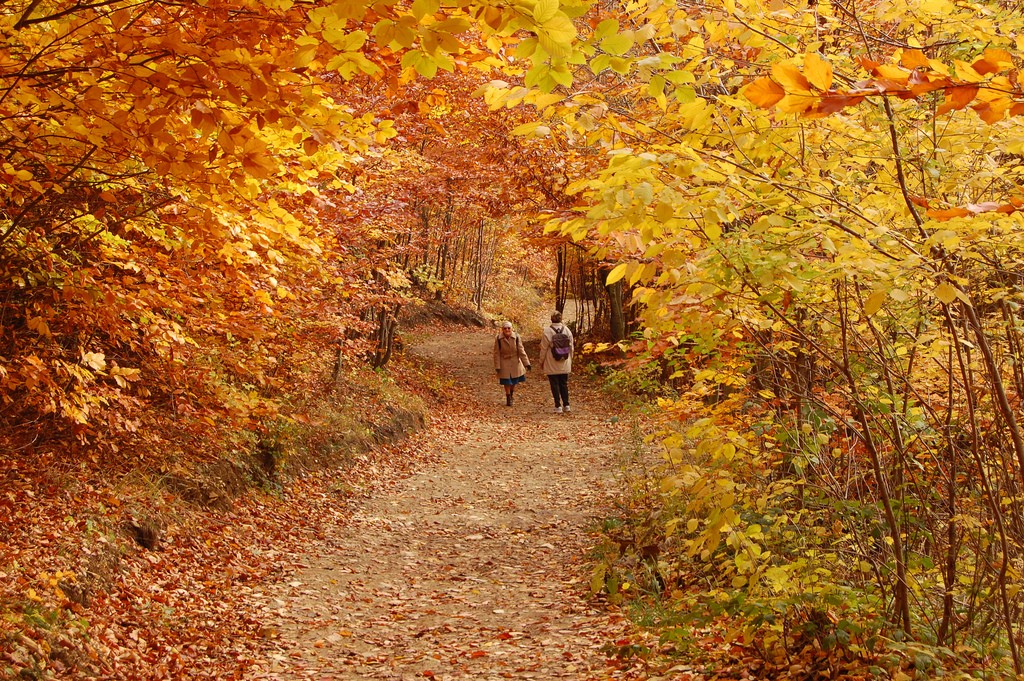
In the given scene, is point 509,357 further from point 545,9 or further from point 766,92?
point 766,92

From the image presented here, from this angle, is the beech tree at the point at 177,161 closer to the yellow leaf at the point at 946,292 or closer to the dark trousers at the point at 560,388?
the yellow leaf at the point at 946,292

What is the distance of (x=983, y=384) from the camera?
4504 mm

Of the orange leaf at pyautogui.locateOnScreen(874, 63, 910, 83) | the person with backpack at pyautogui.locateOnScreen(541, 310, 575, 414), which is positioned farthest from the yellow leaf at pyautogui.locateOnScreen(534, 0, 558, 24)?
the person with backpack at pyautogui.locateOnScreen(541, 310, 575, 414)

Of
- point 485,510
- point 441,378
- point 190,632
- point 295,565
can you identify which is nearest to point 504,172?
point 441,378

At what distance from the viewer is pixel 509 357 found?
17109 mm

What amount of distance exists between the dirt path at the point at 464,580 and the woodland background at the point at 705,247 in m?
0.78

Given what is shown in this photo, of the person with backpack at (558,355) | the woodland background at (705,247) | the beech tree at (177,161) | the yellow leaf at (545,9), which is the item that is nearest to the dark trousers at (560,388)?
the person with backpack at (558,355)

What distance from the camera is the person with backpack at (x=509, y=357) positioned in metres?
17.0

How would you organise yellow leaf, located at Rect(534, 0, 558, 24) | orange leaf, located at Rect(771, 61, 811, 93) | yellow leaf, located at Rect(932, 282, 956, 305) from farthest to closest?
yellow leaf, located at Rect(932, 282, 956, 305) → yellow leaf, located at Rect(534, 0, 558, 24) → orange leaf, located at Rect(771, 61, 811, 93)

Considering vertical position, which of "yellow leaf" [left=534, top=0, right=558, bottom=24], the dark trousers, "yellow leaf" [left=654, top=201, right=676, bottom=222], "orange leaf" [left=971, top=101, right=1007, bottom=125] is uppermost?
"yellow leaf" [left=534, top=0, right=558, bottom=24]

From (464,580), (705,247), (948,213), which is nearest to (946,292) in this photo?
(948,213)

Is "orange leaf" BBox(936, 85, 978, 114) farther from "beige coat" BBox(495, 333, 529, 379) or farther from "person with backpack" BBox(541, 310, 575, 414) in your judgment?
"beige coat" BBox(495, 333, 529, 379)

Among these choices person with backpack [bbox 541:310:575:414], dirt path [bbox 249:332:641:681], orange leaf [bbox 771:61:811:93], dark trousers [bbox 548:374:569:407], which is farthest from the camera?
dark trousers [bbox 548:374:569:407]

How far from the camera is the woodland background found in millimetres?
3061
